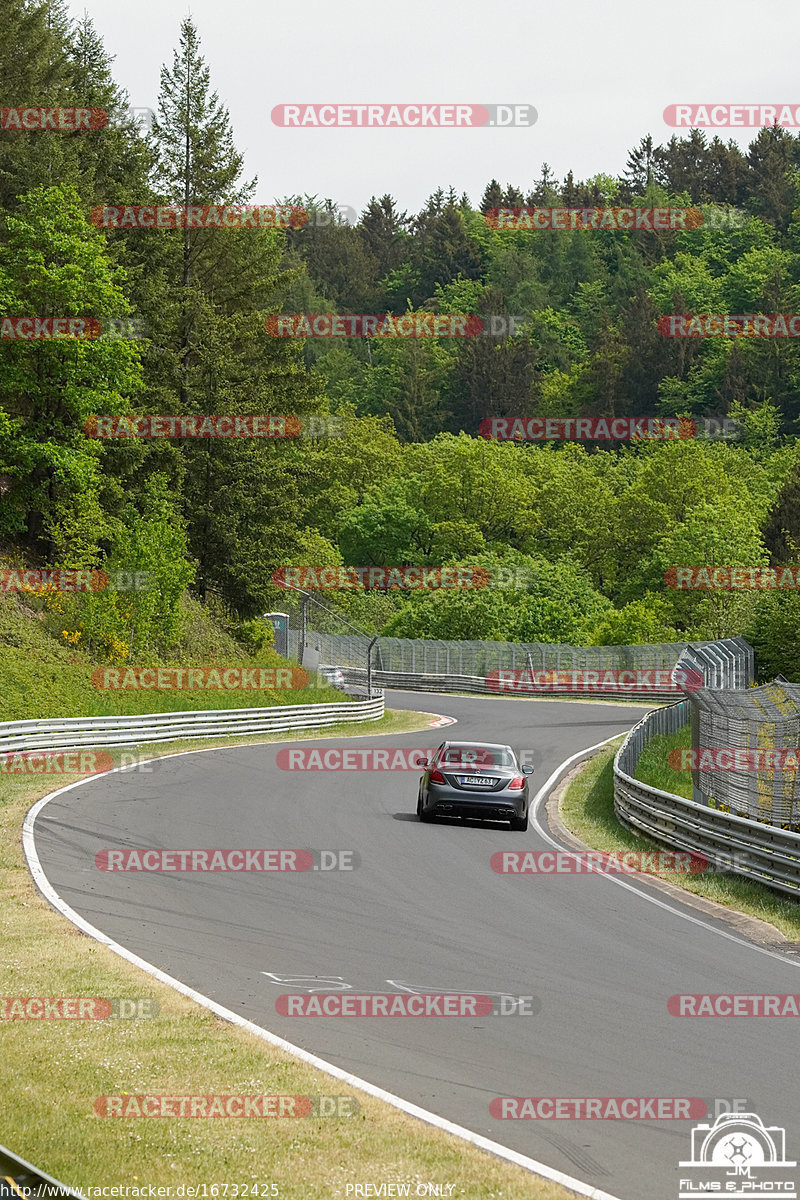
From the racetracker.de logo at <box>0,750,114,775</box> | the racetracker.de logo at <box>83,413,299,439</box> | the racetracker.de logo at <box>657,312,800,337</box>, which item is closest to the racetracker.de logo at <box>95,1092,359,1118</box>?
the racetracker.de logo at <box>0,750,114,775</box>

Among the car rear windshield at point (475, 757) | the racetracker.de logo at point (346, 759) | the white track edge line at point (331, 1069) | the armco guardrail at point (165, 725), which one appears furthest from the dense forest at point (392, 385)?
the white track edge line at point (331, 1069)

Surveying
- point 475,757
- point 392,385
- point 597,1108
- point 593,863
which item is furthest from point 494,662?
point 392,385

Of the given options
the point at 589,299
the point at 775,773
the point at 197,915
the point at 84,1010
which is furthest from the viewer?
the point at 589,299

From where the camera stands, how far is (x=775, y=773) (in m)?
17.7

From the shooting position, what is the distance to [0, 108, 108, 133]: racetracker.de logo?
4962cm

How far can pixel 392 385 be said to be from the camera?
148375mm

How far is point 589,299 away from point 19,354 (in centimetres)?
13512

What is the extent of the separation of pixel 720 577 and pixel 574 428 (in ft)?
195

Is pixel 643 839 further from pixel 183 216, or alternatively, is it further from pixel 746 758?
pixel 183 216

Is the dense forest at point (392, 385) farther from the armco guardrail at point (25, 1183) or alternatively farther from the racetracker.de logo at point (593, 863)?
the armco guardrail at point (25, 1183)

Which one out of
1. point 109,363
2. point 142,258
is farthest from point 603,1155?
point 142,258

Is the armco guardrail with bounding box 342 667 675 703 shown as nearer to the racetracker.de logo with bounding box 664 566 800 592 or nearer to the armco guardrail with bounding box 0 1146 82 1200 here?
the racetracker.de logo with bounding box 664 566 800 592

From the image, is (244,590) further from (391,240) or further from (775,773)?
(391,240)

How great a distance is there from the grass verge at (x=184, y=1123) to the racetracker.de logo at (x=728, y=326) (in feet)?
446
